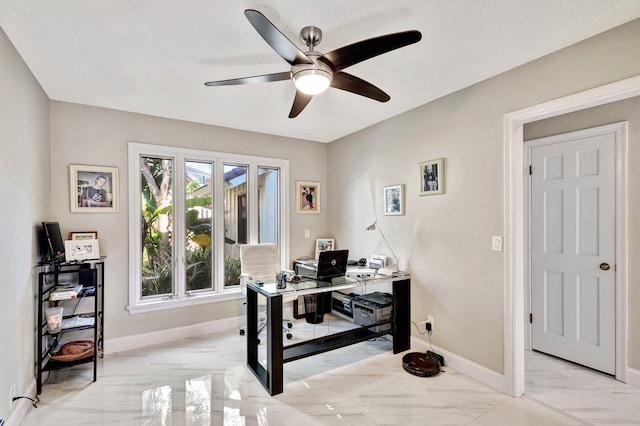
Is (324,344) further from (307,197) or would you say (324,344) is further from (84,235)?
(84,235)

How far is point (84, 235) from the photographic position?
2994 mm

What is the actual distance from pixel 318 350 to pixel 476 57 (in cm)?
260

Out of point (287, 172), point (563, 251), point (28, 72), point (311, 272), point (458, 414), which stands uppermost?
point (28, 72)

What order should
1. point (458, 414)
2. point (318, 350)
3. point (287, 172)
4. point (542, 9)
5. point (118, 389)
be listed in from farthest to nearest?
point (287, 172) → point (318, 350) → point (118, 389) → point (458, 414) → point (542, 9)

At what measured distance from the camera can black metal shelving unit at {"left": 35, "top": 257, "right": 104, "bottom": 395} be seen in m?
2.41

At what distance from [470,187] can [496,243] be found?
1.71 ft

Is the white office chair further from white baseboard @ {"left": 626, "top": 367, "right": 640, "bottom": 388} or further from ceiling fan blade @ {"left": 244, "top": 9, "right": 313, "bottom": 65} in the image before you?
white baseboard @ {"left": 626, "top": 367, "right": 640, "bottom": 388}

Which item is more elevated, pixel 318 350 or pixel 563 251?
pixel 563 251

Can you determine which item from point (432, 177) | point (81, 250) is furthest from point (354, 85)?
point (81, 250)

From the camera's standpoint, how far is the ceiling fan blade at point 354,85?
1923mm

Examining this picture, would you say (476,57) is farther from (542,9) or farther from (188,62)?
(188,62)

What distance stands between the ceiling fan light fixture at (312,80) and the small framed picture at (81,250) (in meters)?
2.38

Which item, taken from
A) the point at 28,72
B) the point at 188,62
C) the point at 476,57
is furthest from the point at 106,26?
the point at 476,57

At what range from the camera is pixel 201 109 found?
10.5 ft
